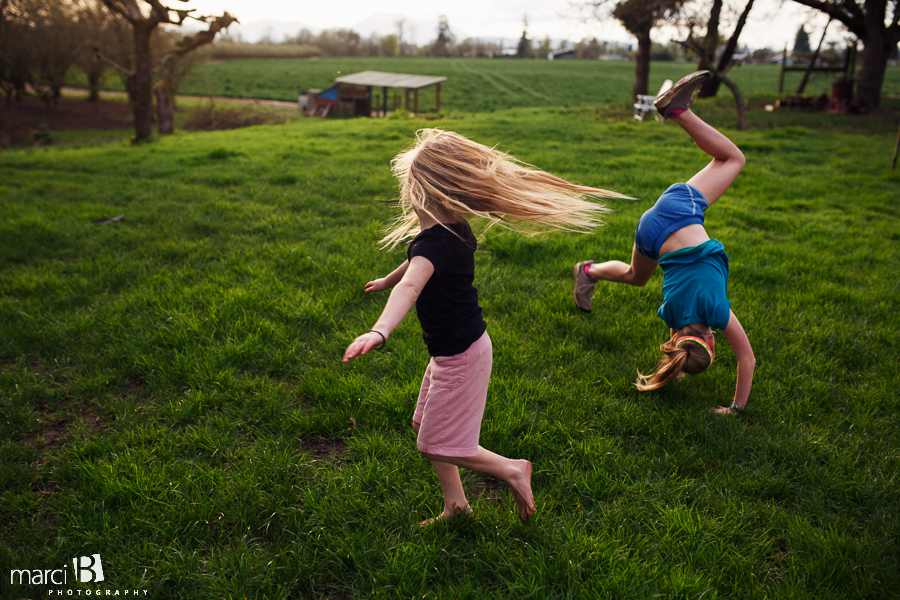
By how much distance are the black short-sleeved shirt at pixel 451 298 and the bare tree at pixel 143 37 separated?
16.1 metres

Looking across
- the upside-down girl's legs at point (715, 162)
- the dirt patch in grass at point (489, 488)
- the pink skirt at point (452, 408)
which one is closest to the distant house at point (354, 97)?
the upside-down girl's legs at point (715, 162)

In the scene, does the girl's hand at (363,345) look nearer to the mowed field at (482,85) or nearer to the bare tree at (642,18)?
the bare tree at (642,18)

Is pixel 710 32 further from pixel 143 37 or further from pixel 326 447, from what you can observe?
pixel 326 447

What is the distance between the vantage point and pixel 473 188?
205 cm

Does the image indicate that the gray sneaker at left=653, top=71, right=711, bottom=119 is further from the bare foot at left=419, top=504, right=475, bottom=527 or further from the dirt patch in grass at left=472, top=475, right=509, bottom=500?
the bare foot at left=419, top=504, right=475, bottom=527

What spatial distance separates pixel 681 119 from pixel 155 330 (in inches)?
154

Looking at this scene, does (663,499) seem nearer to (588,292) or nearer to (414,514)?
(414,514)

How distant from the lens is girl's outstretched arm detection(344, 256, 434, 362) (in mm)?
1517

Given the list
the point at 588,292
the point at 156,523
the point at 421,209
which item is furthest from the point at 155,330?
the point at 588,292

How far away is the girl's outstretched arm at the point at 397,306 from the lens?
1517mm

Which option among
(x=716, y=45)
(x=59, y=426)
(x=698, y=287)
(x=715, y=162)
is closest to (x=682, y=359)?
(x=698, y=287)

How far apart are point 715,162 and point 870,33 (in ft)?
67.2

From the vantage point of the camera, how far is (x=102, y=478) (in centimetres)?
254

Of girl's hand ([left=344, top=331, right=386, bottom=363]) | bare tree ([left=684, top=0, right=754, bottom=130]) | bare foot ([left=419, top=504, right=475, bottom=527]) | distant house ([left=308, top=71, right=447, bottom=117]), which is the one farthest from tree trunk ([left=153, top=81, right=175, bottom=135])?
girl's hand ([left=344, top=331, right=386, bottom=363])
